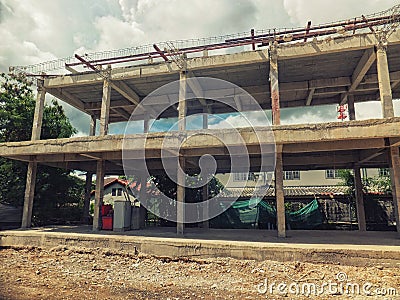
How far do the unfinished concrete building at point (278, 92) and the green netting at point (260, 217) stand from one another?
221 centimetres

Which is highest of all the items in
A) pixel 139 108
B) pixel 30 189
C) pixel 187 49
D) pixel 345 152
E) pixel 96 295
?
pixel 187 49

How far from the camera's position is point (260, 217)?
1512 cm

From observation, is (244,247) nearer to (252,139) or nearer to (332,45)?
(252,139)

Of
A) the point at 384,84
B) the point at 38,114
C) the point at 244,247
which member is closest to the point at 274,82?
the point at 384,84

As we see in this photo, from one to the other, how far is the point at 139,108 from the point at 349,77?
39.9 ft

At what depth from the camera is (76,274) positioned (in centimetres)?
821

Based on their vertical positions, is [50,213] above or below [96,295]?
above

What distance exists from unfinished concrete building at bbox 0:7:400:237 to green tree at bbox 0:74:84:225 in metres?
1.78

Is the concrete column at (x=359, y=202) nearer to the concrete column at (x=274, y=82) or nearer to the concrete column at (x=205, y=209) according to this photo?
the concrete column at (x=274, y=82)

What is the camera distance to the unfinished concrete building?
33.2 ft

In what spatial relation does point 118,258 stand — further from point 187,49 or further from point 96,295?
point 187,49

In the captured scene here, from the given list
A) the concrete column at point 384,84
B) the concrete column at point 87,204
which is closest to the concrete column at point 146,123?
the concrete column at point 87,204

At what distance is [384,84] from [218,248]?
8.94 metres

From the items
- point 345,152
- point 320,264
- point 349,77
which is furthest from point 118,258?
point 349,77
